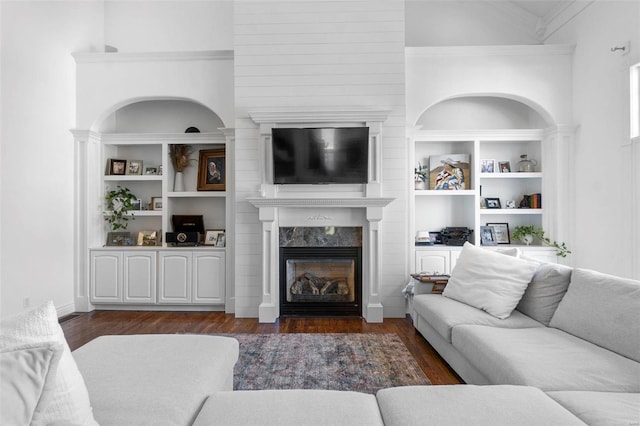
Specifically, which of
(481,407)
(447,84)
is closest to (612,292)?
(481,407)

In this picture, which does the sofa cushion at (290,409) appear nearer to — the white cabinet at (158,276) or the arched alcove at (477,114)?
the white cabinet at (158,276)

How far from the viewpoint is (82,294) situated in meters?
4.41

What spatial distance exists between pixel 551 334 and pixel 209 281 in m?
3.47

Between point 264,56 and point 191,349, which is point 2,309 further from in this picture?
point 264,56

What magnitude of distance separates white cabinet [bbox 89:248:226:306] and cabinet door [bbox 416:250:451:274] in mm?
2329

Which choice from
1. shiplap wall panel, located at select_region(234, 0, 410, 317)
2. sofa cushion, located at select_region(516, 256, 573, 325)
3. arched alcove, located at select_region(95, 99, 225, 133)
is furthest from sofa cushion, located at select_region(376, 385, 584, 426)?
arched alcove, located at select_region(95, 99, 225, 133)

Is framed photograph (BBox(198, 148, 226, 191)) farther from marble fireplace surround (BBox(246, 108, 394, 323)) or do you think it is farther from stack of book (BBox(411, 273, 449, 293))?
stack of book (BBox(411, 273, 449, 293))

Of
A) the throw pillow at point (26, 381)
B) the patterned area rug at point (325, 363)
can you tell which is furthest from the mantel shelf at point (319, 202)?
the throw pillow at point (26, 381)

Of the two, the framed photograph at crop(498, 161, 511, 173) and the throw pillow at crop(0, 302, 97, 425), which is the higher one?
the framed photograph at crop(498, 161, 511, 173)

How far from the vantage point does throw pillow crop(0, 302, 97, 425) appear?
94cm

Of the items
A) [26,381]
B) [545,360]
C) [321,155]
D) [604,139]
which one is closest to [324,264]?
[321,155]

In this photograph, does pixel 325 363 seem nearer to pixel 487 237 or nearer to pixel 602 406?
pixel 602 406

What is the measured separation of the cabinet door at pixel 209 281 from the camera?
437cm

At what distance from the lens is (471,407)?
51.8 inches
